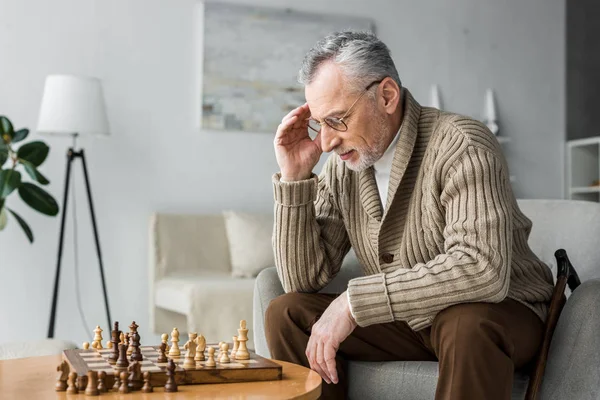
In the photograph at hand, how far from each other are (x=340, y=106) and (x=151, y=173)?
8.85ft

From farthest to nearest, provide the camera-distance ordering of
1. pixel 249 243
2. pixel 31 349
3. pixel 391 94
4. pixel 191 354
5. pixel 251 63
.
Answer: pixel 251 63 → pixel 249 243 → pixel 31 349 → pixel 391 94 → pixel 191 354

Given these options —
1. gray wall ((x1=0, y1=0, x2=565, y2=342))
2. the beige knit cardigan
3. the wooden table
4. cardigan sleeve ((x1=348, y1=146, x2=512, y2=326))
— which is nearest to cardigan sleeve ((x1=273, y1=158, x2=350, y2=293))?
the beige knit cardigan

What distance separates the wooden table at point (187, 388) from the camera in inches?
54.2

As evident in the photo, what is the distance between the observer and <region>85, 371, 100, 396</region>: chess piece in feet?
4.46

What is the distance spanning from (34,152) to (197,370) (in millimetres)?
2756

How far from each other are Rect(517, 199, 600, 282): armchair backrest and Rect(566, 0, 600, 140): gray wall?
3.99 m

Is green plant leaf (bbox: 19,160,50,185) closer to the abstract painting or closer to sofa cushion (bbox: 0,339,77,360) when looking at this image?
the abstract painting

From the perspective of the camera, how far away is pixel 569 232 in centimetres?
235

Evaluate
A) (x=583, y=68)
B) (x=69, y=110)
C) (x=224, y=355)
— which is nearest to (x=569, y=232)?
(x=224, y=355)

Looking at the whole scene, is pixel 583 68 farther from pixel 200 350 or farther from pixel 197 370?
pixel 197 370

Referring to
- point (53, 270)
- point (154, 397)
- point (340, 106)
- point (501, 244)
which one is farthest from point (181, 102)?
point (154, 397)

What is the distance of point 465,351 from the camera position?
1632 millimetres

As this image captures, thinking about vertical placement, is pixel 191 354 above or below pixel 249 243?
below

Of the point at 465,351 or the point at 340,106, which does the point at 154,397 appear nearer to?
the point at 465,351
